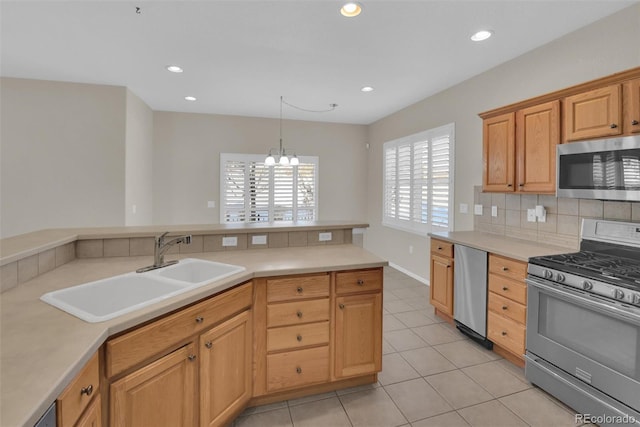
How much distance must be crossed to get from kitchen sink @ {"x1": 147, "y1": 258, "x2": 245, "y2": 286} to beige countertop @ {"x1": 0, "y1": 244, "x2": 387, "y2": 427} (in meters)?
0.10

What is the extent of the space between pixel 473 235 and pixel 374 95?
2319 millimetres

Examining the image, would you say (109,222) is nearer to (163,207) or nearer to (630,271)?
(163,207)

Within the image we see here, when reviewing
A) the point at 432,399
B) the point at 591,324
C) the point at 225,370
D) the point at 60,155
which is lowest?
the point at 432,399

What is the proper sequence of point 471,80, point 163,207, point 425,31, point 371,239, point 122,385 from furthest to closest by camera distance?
point 371,239 → point 163,207 → point 471,80 → point 425,31 → point 122,385

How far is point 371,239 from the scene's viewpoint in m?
6.28

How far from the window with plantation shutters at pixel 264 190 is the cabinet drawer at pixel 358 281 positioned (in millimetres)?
3910

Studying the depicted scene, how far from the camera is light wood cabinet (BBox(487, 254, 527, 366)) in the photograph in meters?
2.41

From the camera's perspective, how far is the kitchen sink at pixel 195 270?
193cm

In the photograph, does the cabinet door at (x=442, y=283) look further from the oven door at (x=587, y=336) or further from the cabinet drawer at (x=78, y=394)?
the cabinet drawer at (x=78, y=394)

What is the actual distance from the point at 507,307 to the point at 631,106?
1596 millimetres

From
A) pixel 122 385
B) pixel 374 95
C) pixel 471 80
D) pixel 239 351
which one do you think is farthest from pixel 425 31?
pixel 122 385

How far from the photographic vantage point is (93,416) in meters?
1.09

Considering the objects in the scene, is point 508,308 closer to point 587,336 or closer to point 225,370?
point 587,336

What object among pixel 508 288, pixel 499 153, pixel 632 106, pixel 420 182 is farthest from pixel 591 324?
pixel 420 182
